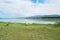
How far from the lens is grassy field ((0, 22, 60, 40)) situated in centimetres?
76

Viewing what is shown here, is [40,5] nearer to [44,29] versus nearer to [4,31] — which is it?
[44,29]

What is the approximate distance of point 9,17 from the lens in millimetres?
829

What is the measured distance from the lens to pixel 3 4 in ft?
2.68

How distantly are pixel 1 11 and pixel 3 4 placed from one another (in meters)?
0.05

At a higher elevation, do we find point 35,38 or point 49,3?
point 49,3

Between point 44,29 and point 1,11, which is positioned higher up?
point 1,11

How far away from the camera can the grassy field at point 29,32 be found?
2.48 feet

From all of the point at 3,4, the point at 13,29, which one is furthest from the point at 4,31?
the point at 3,4

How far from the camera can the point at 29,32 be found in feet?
2.50

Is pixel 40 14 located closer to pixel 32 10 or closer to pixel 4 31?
pixel 32 10

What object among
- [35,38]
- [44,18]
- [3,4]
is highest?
[3,4]

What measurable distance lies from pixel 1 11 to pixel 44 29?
0.33 metres

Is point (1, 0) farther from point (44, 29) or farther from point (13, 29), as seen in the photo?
point (44, 29)

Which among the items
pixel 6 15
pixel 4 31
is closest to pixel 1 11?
pixel 6 15
